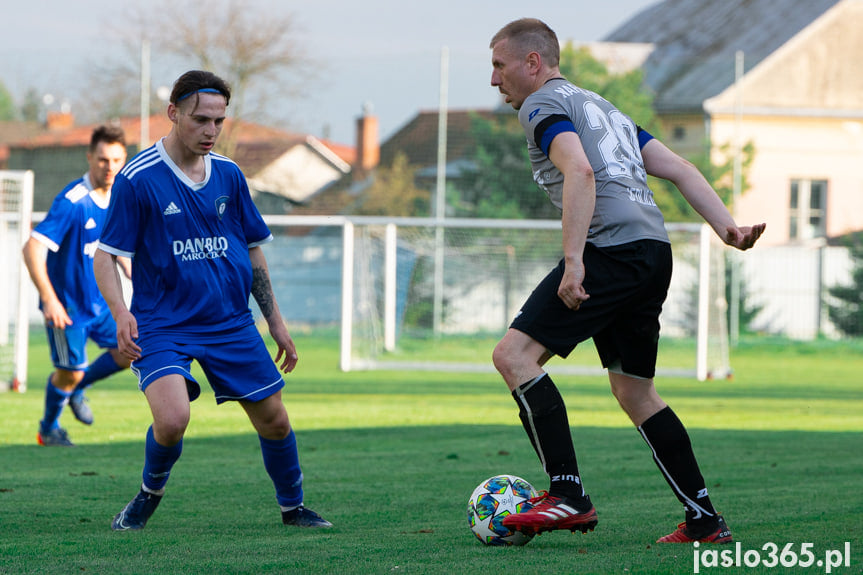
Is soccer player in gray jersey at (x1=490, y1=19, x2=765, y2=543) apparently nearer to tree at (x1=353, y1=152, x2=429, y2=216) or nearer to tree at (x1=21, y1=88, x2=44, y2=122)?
tree at (x1=353, y1=152, x2=429, y2=216)

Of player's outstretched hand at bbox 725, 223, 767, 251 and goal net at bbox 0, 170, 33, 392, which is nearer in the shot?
player's outstretched hand at bbox 725, 223, 767, 251

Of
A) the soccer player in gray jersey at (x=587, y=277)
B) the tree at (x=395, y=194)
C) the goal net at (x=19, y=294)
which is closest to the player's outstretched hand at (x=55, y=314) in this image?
the goal net at (x=19, y=294)

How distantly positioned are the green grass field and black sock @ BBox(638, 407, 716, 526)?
173 mm

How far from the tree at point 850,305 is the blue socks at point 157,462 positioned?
69.0ft

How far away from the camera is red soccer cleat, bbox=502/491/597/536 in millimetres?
4395

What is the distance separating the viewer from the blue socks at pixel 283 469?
5.38 metres

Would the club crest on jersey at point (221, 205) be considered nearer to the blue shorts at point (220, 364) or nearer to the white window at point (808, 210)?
the blue shorts at point (220, 364)

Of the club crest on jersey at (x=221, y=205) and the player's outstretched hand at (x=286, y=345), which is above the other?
the club crest on jersey at (x=221, y=205)

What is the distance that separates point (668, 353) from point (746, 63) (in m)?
11.9

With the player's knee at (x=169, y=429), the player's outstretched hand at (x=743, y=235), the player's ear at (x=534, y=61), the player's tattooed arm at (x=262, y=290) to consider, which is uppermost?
the player's ear at (x=534, y=61)

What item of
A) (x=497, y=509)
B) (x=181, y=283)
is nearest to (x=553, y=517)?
(x=497, y=509)

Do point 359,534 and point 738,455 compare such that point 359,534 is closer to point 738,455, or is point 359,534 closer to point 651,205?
point 651,205

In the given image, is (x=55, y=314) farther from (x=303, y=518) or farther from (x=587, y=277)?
(x=587, y=277)

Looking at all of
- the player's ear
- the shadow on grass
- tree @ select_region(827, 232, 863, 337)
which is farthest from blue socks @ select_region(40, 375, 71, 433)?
tree @ select_region(827, 232, 863, 337)
